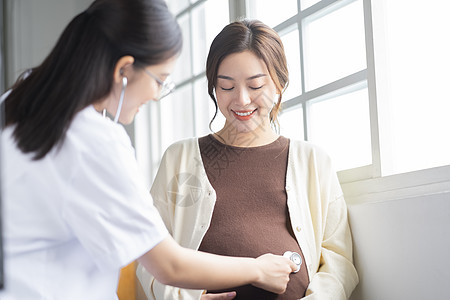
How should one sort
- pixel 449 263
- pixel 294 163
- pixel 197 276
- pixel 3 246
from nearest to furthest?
pixel 3 246, pixel 197 276, pixel 449 263, pixel 294 163

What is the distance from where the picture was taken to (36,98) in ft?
3.18

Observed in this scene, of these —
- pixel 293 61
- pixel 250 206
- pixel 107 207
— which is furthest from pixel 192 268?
pixel 293 61

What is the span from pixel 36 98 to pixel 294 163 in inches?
34.6

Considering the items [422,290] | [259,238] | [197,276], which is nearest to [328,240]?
[259,238]

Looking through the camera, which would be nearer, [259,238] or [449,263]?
[449,263]

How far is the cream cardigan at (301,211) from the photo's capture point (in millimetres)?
Answer: 1542

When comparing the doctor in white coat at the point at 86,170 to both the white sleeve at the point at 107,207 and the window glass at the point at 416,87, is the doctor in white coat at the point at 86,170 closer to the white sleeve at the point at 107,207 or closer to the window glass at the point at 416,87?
the white sleeve at the point at 107,207

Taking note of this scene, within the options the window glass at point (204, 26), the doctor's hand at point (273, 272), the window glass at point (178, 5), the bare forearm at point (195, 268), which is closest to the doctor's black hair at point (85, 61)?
the bare forearm at point (195, 268)

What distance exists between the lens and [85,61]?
0.99 metres

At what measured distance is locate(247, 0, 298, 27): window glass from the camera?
7.22 ft

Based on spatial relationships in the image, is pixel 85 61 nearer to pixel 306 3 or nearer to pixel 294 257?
pixel 294 257

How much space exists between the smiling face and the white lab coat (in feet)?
2.45

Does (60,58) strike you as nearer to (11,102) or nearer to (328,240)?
(11,102)

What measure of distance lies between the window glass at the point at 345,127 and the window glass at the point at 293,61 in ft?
0.53
